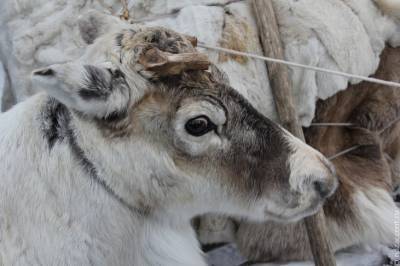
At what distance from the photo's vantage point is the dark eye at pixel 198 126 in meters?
1.23

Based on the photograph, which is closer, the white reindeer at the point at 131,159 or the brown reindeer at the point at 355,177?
the white reindeer at the point at 131,159

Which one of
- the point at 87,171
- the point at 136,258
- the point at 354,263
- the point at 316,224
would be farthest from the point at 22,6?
the point at 354,263

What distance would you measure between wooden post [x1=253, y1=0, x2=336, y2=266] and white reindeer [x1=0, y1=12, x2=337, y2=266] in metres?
0.46

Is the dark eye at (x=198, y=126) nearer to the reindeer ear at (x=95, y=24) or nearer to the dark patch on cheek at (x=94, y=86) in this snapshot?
the dark patch on cheek at (x=94, y=86)

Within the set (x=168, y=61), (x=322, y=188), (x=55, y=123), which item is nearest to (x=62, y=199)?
(x=55, y=123)

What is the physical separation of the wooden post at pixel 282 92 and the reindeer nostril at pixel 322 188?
0.45 metres

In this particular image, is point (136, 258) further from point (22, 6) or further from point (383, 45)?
point (383, 45)

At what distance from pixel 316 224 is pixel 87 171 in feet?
2.94

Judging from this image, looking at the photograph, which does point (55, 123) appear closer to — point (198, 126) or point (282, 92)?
point (198, 126)

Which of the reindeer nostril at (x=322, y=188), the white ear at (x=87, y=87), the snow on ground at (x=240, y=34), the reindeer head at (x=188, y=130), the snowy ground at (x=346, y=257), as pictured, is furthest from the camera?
the snowy ground at (x=346, y=257)

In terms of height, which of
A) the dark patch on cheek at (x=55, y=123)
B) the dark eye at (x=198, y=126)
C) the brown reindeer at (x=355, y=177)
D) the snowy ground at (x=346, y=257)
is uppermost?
the dark eye at (x=198, y=126)

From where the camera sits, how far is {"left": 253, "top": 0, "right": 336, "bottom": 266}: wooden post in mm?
1781

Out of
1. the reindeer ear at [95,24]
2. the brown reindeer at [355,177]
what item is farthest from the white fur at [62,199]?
the brown reindeer at [355,177]

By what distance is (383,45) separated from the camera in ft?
6.75
